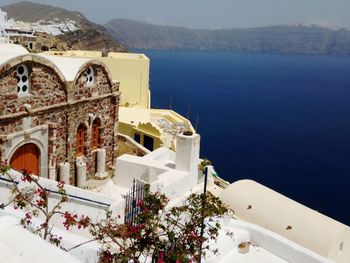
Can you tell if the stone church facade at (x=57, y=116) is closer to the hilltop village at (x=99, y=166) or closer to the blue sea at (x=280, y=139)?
the hilltop village at (x=99, y=166)

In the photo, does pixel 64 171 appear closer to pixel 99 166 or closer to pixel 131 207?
pixel 99 166

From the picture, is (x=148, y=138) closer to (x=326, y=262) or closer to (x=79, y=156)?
(x=79, y=156)

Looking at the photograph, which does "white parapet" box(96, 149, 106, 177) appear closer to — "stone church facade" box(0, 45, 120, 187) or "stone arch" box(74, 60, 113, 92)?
"stone church facade" box(0, 45, 120, 187)

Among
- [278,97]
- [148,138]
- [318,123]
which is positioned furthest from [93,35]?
[148,138]

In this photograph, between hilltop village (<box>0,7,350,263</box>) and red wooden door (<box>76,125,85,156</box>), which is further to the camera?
red wooden door (<box>76,125,85,156</box>)

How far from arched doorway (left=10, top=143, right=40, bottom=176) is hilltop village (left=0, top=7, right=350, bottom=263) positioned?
0.11 feet

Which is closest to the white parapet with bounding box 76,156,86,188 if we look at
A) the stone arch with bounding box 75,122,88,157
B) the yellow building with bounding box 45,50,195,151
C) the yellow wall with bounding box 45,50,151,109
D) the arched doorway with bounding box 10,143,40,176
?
the stone arch with bounding box 75,122,88,157

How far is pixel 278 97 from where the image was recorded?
112 m

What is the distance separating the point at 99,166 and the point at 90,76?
3.65 m

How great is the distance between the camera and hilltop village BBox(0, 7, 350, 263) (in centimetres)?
1017

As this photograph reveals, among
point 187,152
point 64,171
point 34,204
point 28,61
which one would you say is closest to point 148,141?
point 64,171

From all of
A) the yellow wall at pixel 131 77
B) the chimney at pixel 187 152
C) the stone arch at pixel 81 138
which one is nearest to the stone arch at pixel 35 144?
the stone arch at pixel 81 138

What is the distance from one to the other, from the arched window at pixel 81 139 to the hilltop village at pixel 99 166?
0.04 m

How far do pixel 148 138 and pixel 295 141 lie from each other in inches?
1525
